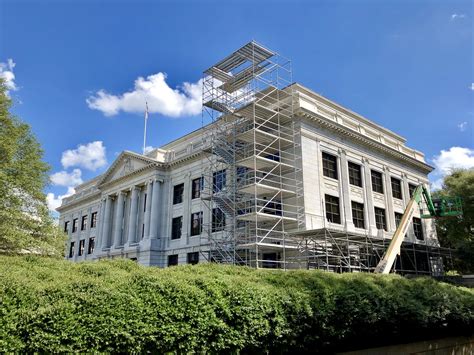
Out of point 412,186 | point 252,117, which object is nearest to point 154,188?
point 252,117

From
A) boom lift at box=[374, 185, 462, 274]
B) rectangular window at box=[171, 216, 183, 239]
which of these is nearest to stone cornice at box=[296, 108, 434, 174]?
boom lift at box=[374, 185, 462, 274]

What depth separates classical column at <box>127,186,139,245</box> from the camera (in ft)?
141

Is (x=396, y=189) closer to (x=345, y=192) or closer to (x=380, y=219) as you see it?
(x=380, y=219)

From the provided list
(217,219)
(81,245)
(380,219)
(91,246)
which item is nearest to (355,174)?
(380,219)

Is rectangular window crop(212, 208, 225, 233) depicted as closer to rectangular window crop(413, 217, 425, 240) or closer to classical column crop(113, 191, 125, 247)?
→ classical column crop(113, 191, 125, 247)

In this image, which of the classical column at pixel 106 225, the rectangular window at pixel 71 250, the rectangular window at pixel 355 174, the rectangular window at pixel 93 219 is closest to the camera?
the rectangular window at pixel 355 174

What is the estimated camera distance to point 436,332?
1369 centimetres

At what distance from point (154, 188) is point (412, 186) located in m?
27.6

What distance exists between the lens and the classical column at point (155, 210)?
39812 millimetres

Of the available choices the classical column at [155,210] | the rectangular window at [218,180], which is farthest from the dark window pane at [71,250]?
the rectangular window at [218,180]

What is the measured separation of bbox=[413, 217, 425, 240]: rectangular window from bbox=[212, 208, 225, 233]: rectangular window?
20.0 m

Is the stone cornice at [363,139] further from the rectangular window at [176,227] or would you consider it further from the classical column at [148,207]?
the classical column at [148,207]

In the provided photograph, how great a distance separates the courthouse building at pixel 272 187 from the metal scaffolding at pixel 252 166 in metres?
0.10

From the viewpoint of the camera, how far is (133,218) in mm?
43500
